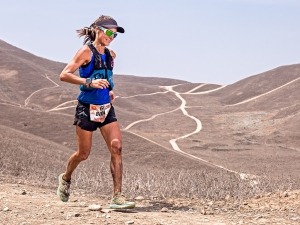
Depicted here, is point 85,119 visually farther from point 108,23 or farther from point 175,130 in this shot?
point 175,130

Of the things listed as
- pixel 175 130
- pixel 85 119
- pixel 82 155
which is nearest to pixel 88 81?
pixel 85 119

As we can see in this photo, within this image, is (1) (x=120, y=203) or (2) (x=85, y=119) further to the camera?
(2) (x=85, y=119)

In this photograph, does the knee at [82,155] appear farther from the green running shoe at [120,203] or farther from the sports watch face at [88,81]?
the sports watch face at [88,81]

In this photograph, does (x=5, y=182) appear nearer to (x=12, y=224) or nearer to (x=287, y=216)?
(x=12, y=224)

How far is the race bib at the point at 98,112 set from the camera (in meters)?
6.42

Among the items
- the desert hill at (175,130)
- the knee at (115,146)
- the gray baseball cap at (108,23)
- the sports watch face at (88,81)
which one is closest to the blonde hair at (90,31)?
the gray baseball cap at (108,23)

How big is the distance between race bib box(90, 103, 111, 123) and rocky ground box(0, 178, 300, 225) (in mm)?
1071

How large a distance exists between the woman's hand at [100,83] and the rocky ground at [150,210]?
1.45 meters

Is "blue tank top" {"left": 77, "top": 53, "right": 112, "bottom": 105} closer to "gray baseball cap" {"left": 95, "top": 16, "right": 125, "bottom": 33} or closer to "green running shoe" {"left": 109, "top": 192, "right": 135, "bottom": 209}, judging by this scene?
"gray baseball cap" {"left": 95, "top": 16, "right": 125, "bottom": 33}

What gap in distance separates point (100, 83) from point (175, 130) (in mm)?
54821

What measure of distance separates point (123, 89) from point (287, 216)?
10987cm

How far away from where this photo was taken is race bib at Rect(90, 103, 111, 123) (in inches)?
253

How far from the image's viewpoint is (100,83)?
20.0 feet

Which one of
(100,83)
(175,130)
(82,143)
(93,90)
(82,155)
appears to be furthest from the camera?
(175,130)
